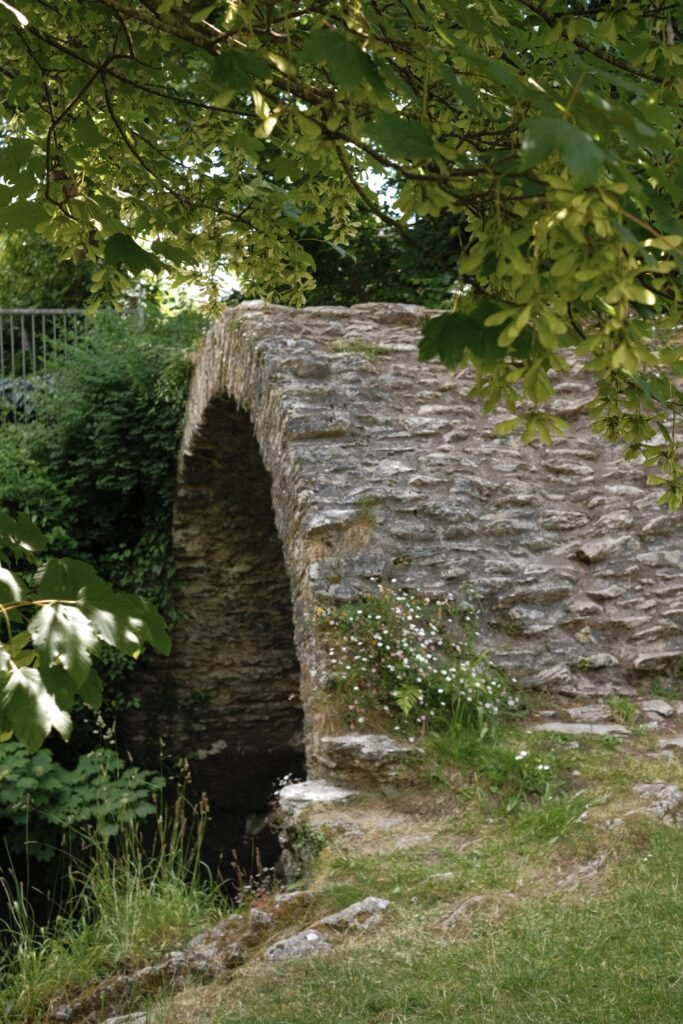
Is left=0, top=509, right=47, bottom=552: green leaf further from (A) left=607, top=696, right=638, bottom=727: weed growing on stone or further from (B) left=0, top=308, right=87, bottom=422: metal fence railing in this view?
(B) left=0, top=308, right=87, bottom=422: metal fence railing

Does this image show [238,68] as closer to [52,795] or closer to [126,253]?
[126,253]

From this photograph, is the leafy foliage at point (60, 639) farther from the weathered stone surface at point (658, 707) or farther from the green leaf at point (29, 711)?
the weathered stone surface at point (658, 707)

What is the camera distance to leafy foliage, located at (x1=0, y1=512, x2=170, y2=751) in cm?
161

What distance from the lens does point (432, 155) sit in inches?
64.4

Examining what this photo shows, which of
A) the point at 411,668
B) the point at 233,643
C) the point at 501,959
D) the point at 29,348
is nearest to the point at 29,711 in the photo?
the point at 501,959

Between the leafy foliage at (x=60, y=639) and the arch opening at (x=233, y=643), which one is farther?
the arch opening at (x=233, y=643)

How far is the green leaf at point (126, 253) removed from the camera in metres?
2.45

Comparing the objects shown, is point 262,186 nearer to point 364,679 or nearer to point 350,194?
point 350,194

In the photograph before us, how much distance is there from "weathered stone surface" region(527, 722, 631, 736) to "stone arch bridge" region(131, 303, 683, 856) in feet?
1.27

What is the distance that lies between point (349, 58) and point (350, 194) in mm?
1167

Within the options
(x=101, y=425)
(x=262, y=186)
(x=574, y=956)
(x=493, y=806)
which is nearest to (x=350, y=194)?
(x=262, y=186)

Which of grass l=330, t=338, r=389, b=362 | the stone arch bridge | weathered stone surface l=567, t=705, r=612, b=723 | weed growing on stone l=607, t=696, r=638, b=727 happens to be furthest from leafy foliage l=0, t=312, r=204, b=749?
weed growing on stone l=607, t=696, r=638, b=727

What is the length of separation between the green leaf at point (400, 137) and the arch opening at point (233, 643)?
657 cm

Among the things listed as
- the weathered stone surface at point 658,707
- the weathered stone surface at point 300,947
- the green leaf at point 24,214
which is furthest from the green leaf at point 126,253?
the weathered stone surface at point 658,707
